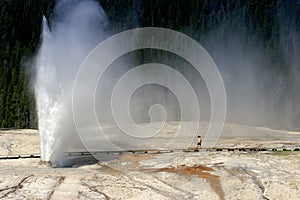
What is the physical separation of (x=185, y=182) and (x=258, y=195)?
8.94 ft

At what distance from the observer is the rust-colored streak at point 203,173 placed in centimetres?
1339

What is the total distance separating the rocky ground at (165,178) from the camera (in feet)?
42.0

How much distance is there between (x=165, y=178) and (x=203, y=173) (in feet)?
5.93

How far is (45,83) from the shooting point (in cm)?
1878

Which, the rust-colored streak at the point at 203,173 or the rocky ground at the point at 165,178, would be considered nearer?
the rocky ground at the point at 165,178

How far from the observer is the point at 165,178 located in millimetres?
14711

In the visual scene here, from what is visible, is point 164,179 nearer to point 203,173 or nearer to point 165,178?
point 165,178

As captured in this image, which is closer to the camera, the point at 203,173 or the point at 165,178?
the point at 165,178

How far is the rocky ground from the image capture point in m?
12.8

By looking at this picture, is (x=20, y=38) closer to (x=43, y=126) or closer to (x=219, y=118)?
(x=219, y=118)

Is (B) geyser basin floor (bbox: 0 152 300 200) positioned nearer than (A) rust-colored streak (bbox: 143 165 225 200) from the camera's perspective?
Yes

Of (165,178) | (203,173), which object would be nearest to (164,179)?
(165,178)

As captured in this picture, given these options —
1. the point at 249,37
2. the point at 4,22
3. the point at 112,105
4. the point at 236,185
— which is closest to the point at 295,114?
the point at 249,37

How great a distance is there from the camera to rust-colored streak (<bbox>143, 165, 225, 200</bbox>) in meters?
13.4
